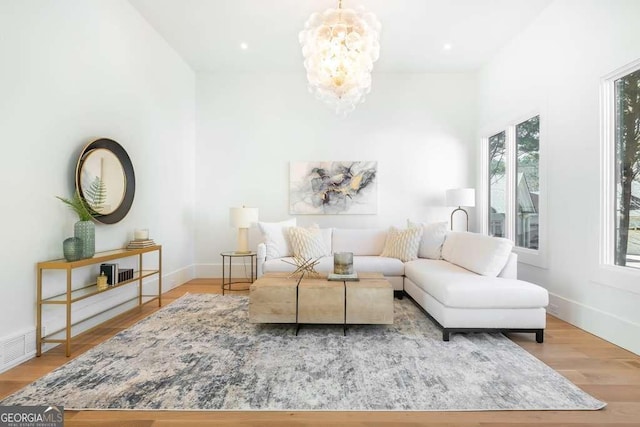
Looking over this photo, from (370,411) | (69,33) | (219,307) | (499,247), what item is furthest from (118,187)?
(499,247)

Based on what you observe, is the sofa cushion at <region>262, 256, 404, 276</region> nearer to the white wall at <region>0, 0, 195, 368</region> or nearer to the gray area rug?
the gray area rug

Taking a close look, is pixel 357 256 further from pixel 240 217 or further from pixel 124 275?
pixel 124 275

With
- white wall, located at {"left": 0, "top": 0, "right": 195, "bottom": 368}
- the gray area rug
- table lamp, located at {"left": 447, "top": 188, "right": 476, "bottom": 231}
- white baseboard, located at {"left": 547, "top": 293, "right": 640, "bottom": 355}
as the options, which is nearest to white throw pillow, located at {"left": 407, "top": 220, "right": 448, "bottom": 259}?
table lamp, located at {"left": 447, "top": 188, "right": 476, "bottom": 231}

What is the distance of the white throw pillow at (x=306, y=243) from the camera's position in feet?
14.3

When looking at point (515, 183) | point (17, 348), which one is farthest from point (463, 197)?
point (17, 348)

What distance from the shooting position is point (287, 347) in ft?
8.62

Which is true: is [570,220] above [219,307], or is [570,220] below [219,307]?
above

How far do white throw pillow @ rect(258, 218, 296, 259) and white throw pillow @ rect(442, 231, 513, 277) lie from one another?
2.08 m

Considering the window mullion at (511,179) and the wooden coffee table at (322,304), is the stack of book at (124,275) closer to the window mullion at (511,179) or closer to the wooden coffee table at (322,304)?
the wooden coffee table at (322,304)

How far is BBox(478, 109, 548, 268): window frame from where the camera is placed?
3.67 m

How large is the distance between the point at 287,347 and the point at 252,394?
71 centimetres

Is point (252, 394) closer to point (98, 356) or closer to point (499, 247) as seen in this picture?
point (98, 356)

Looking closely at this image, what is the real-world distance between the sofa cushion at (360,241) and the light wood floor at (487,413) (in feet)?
7.65

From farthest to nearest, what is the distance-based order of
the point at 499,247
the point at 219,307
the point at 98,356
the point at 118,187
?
the point at 219,307, the point at 118,187, the point at 499,247, the point at 98,356
